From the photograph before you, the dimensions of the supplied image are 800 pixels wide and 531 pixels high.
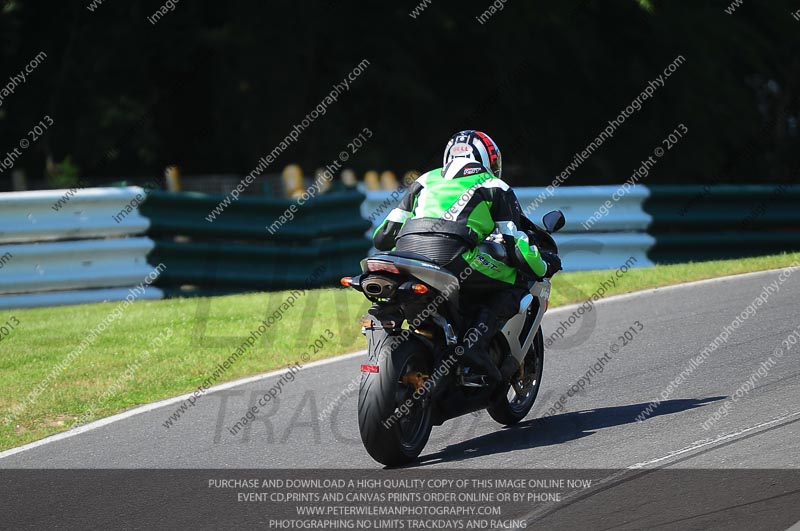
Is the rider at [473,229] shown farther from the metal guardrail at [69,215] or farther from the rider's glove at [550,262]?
the metal guardrail at [69,215]

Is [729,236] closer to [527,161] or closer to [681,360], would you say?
[681,360]

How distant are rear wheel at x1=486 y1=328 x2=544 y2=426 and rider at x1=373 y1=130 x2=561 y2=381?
17.8 inches

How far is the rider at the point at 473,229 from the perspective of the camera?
7.12 m

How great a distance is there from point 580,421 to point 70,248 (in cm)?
692

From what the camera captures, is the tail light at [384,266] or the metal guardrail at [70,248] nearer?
the tail light at [384,266]

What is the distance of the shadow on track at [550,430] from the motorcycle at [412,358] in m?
0.22

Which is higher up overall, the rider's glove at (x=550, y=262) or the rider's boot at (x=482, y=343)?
the rider's glove at (x=550, y=262)

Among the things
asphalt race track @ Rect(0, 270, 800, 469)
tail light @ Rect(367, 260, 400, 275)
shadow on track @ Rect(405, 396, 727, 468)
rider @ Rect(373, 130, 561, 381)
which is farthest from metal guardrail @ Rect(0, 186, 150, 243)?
tail light @ Rect(367, 260, 400, 275)

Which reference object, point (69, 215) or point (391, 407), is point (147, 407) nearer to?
point (391, 407)

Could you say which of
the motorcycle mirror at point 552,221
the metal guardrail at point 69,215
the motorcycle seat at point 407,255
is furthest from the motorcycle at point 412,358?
the metal guardrail at point 69,215

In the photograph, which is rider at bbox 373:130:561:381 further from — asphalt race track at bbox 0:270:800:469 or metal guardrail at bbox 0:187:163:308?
metal guardrail at bbox 0:187:163:308

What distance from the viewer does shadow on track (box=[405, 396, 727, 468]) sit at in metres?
7.02

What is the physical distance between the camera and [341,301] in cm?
1184

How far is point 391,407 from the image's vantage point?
6.54 meters
